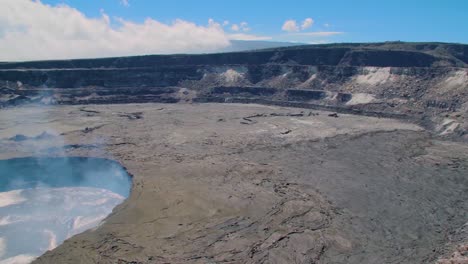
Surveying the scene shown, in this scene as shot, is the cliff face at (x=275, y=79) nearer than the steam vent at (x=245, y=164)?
No

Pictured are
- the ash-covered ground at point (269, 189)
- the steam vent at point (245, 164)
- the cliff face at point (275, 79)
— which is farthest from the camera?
the cliff face at point (275, 79)

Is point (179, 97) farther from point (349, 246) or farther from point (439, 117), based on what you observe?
point (349, 246)

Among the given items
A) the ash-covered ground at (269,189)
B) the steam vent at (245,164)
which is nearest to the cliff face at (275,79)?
the steam vent at (245,164)

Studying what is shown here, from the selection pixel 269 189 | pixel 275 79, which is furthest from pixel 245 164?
pixel 275 79

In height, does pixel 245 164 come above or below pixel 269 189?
above

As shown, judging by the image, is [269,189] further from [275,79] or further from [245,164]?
[275,79]

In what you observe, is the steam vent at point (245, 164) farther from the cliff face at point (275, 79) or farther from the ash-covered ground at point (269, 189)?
the cliff face at point (275, 79)

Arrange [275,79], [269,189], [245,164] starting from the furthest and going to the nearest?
[275,79] → [245,164] → [269,189]

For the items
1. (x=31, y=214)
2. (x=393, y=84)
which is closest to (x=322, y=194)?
(x=31, y=214)
